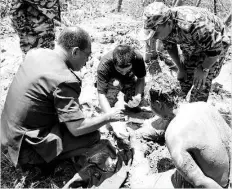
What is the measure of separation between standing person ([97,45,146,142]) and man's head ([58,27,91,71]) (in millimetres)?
704

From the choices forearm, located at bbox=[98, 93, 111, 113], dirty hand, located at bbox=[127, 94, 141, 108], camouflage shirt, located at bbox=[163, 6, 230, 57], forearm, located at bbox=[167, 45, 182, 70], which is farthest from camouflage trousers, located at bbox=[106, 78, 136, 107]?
camouflage shirt, located at bbox=[163, 6, 230, 57]

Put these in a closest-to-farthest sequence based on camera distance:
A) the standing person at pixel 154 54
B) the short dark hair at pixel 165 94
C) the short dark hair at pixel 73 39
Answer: the short dark hair at pixel 165 94 < the short dark hair at pixel 73 39 < the standing person at pixel 154 54

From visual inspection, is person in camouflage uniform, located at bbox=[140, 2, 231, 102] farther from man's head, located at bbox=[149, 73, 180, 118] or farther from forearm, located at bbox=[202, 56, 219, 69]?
man's head, located at bbox=[149, 73, 180, 118]

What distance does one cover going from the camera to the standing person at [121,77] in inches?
130

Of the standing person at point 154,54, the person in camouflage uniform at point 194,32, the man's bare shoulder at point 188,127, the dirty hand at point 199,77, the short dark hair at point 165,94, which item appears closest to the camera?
the man's bare shoulder at point 188,127

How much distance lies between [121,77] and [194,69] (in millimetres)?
882

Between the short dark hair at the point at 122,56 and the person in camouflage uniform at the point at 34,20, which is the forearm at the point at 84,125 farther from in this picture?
the person in camouflage uniform at the point at 34,20

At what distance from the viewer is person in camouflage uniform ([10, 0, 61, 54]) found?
12.3 feet

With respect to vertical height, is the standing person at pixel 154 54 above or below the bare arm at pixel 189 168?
below

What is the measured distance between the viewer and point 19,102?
2598 mm

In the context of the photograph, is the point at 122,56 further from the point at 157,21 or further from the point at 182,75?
the point at 182,75

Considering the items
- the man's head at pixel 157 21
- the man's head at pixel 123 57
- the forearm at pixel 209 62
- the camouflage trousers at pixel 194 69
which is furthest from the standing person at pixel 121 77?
the forearm at pixel 209 62

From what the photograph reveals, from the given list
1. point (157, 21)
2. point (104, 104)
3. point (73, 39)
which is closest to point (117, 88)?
point (104, 104)

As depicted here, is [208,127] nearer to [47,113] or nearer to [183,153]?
[183,153]
